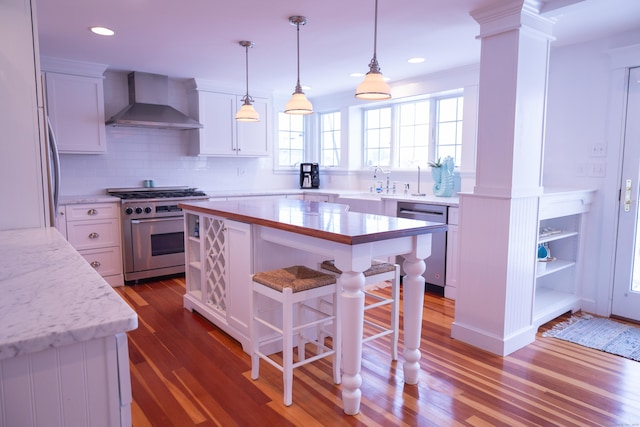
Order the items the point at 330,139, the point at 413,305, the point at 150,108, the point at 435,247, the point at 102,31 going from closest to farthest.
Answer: the point at 413,305 → the point at 102,31 → the point at 435,247 → the point at 150,108 → the point at 330,139

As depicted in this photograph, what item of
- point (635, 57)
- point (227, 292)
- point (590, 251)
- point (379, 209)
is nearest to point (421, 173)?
point (379, 209)

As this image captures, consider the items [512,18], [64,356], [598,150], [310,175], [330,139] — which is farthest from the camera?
[330,139]

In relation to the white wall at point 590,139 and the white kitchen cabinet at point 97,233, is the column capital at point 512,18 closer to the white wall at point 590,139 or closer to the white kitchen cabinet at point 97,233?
the white wall at point 590,139

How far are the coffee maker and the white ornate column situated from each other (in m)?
3.34

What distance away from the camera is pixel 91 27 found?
10.5ft

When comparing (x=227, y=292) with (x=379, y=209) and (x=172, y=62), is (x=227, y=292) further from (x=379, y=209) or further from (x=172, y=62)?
(x=172, y=62)

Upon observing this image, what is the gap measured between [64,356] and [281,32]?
3.01 m

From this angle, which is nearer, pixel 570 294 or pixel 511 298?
pixel 511 298

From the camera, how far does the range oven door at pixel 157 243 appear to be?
4355 mm

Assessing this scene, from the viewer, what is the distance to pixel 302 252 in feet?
9.55

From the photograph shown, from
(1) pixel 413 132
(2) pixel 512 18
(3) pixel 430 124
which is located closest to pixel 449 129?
(3) pixel 430 124

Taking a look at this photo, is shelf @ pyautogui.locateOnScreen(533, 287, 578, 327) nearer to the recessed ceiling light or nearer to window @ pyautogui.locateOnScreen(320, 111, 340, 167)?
window @ pyautogui.locateOnScreen(320, 111, 340, 167)

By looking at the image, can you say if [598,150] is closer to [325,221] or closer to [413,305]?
[413,305]

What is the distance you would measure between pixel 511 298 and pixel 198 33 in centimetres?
306
